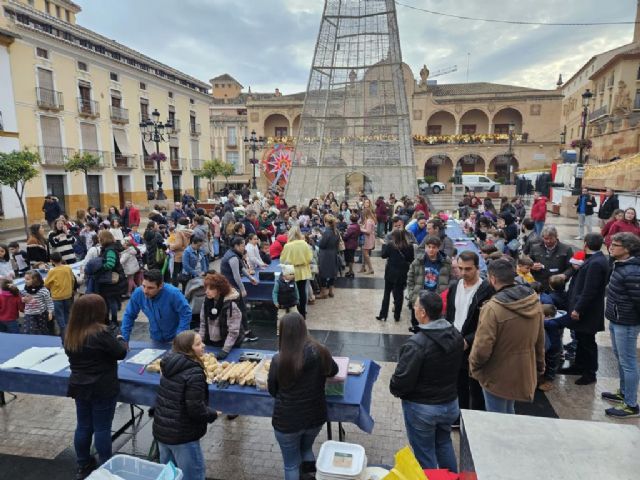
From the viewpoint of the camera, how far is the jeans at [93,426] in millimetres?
3264

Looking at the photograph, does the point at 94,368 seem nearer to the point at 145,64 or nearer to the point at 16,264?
the point at 16,264

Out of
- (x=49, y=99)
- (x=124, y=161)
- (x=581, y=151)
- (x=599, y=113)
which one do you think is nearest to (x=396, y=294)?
(x=581, y=151)

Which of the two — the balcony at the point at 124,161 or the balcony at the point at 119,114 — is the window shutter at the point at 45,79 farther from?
the balcony at the point at 124,161

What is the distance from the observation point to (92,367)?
313cm

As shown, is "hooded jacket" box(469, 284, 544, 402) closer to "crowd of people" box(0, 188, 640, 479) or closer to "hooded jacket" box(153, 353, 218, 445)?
"crowd of people" box(0, 188, 640, 479)

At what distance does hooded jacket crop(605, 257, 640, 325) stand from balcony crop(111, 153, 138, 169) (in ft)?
94.0

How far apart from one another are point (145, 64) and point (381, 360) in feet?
Result: 104

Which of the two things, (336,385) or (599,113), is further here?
(599,113)

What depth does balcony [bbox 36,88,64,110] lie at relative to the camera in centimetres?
2117

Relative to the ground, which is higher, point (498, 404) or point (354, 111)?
point (354, 111)

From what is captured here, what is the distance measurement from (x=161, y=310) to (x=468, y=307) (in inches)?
121

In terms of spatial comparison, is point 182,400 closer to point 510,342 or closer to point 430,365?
point 430,365

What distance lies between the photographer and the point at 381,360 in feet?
18.2

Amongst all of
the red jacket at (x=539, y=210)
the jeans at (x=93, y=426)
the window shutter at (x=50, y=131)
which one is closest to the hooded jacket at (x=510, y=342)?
the jeans at (x=93, y=426)
